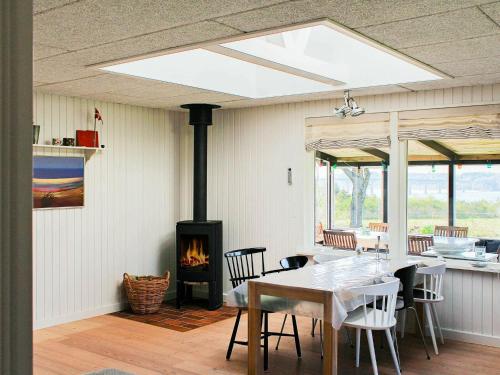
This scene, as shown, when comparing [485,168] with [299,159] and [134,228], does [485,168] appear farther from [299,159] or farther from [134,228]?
[134,228]

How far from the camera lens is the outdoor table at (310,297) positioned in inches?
149

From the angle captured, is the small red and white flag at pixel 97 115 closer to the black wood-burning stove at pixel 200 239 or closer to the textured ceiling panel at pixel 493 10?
the black wood-burning stove at pixel 200 239

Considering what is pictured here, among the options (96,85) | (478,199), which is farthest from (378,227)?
(96,85)

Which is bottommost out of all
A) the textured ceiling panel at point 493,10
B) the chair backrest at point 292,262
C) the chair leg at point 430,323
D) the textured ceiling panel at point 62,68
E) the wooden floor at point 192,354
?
the wooden floor at point 192,354

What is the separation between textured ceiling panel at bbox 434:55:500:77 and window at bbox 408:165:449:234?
1.31m

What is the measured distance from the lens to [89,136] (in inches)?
237

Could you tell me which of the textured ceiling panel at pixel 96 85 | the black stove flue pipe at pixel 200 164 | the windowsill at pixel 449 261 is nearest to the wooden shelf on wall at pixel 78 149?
the textured ceiling panel at pixel 96 85

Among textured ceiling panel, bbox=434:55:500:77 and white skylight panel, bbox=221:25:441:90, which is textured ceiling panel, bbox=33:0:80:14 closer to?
white skylight panel, bbox=221:25:441:90

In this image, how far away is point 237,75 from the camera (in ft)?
19.1

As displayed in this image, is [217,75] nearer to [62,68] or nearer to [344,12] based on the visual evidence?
[62,68]

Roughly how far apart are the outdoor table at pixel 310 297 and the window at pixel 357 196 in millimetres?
1338

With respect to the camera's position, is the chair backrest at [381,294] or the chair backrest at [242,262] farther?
the chair backrest at [242,262]

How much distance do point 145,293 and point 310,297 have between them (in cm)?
278

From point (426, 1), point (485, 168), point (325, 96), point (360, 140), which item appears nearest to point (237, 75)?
point (325, 96)
